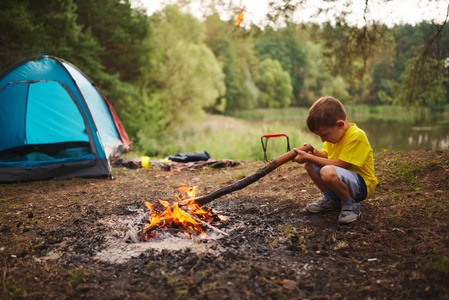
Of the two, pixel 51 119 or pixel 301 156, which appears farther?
pixel 51 119

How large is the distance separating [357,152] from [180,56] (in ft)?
51.6

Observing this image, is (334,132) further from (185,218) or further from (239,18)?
(239,18)

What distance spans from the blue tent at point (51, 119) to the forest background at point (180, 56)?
74.6 inches

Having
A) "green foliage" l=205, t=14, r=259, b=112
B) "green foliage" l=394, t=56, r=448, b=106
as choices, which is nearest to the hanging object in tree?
"green foliage" l=394, t=56, r=448, b=106

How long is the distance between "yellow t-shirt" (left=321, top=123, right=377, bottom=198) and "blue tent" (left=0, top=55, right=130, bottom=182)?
4275 millimetres

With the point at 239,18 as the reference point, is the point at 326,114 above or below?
below

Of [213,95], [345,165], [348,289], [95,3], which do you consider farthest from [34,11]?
[213,95]

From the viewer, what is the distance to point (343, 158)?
3004mm

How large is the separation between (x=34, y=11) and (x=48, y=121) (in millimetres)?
4273

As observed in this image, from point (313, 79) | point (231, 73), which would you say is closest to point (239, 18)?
point (231, 73)

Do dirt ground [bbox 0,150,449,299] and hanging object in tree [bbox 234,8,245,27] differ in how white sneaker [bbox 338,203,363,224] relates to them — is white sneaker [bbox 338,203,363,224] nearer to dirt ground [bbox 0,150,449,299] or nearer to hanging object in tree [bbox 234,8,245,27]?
dirt ground [bbox 0,150,449,299]

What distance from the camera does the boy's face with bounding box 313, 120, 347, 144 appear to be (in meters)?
3.03

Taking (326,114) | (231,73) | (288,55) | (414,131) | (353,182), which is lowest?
(414,131)

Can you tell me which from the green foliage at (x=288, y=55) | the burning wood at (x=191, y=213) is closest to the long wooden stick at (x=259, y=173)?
the burning wood at (x=191, y=213)
